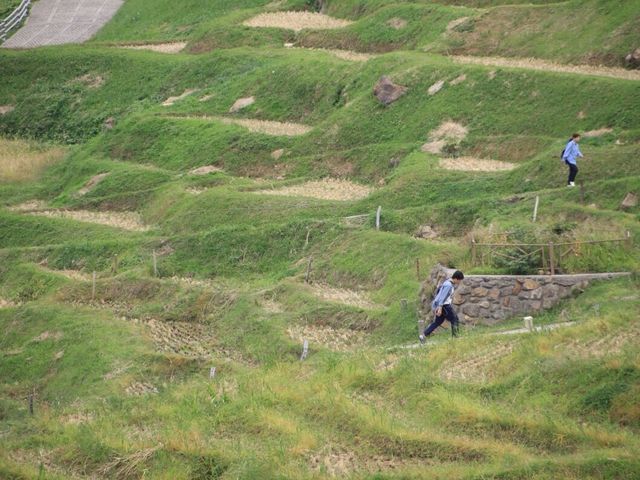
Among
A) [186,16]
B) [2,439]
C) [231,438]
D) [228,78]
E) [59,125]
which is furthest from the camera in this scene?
[186,16]

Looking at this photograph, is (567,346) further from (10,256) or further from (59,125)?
(59,125)

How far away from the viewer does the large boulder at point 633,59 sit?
46656 mm

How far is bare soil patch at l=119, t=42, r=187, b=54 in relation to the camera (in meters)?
70.1

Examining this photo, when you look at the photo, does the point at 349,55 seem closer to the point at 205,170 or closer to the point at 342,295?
the point at 205,170

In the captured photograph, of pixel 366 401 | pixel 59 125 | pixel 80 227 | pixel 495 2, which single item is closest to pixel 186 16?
pixel 59 125

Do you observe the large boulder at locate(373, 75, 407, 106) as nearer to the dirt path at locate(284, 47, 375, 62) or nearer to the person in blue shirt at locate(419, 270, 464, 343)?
the dirt path at locate(284, 47, 375, 62)

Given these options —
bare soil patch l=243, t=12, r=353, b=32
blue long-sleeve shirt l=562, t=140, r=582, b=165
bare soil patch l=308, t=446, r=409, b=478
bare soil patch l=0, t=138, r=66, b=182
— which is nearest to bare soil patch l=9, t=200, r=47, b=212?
→ bare soil patch l=0, t=138, r=66, b=182

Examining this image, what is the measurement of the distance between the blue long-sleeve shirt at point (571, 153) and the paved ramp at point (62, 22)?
153 ft

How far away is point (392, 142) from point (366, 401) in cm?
2408

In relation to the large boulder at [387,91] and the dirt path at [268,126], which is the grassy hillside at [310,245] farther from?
the large boulder at [387,91]

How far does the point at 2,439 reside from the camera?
2639 centimetres

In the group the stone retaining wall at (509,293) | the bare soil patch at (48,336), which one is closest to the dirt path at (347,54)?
the bare soil patch at (48,336)

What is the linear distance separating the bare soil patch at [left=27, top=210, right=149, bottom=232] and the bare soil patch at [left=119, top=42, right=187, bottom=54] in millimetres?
20227

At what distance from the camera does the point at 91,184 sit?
53.4 m
